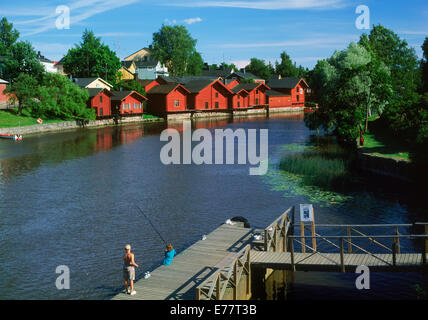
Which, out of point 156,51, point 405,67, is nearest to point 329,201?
point 405,67

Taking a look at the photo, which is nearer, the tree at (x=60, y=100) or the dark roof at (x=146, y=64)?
the tree at (x=60, y=100)

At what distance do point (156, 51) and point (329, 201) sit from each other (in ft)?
465

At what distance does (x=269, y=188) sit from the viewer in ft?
131

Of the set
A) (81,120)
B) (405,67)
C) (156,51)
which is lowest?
(81,120)

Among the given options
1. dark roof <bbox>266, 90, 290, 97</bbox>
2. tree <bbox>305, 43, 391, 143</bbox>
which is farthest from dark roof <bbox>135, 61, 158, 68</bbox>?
tree <bbox>305, 43, 391, 143</bbox>

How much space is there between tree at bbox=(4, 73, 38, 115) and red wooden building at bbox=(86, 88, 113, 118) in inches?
422

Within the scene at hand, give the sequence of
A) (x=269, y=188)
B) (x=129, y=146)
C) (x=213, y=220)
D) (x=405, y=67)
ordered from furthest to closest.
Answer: (x=405, y=67) → (x=129, y=146) → (x=269, y=188) → (x=213, y=220)

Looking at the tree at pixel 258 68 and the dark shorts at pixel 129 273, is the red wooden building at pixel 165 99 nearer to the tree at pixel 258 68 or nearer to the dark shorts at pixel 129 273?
the tree at pixel 258 68

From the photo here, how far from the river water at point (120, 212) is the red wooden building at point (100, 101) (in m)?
35.1

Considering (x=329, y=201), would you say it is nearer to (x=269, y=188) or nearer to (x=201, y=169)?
(x=269, y=188)

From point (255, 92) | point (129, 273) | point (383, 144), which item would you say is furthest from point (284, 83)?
point (129, 273)

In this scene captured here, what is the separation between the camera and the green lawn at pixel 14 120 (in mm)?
78125

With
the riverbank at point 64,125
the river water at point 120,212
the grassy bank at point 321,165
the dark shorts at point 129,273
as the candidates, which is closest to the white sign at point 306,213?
the river water at point 120,212

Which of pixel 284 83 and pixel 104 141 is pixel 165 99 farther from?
pixel 284 83
